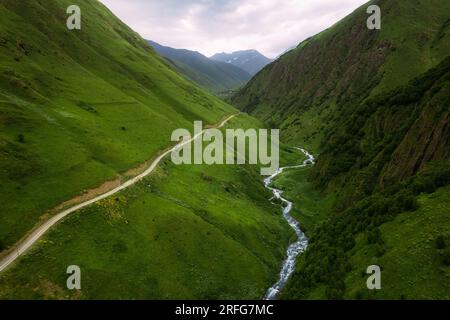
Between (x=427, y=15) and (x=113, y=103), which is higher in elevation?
(x=427, y=15)

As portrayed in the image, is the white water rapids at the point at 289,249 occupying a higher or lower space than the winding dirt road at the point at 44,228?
lower

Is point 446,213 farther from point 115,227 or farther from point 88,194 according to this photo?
point 88,194


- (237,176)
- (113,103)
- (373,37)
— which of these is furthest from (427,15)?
(113,103)

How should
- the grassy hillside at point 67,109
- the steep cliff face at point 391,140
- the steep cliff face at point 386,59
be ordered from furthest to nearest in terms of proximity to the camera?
1. the steep cliff face at point 386,59
2. the steep cliff face at point 391,140
3. the grassy hillside at point 67,109

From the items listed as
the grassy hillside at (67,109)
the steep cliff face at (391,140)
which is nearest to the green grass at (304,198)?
the steep cliff face at (391,140)

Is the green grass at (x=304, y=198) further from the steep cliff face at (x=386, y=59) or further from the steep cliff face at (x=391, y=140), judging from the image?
the steep cliff face at (x=386, y=59)

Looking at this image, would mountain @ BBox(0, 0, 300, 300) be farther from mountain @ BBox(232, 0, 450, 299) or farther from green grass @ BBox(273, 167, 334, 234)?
mountain @ BBox(232, 0, 450, 299)

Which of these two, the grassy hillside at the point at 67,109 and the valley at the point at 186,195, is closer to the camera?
the valley at the point at 186,195

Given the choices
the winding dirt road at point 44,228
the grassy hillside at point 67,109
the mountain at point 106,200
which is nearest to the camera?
the winding dirt road at point 44,228
